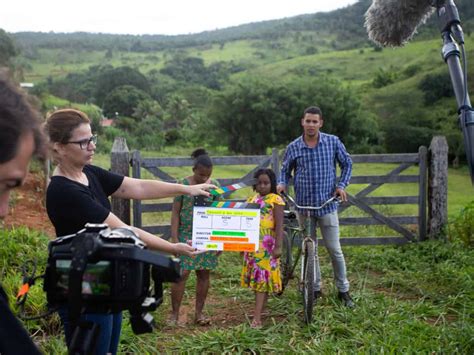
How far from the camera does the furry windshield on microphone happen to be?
2.47 meters

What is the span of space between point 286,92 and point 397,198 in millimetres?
26212

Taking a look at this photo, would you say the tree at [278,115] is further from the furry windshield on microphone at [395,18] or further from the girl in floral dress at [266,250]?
the furry windshield on microphone at [395,18]

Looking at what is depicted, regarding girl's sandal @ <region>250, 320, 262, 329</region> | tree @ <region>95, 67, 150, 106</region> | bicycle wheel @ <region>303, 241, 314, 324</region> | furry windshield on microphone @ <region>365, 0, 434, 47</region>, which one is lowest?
girl's sandal @ <region>250, 320, 262, 329</region>

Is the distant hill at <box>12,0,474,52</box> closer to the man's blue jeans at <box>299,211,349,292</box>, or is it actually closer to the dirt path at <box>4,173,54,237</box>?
the dirt path at <box>4,173,54,237</box>

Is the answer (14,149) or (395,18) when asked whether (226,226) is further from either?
(14,149)

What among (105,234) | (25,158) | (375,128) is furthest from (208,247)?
(375,128)

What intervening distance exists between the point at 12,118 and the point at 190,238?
12.0 ft

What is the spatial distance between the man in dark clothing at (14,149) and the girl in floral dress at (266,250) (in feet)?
11.9

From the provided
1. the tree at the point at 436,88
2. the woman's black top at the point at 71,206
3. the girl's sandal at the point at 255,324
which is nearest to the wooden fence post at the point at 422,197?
the girl's sandal at the point at 255,324

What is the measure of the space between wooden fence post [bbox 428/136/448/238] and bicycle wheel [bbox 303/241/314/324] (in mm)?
3470

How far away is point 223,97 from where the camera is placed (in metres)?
33.1

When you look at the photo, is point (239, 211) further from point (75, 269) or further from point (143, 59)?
point (143, 59)

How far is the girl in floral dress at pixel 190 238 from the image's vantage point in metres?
4.61

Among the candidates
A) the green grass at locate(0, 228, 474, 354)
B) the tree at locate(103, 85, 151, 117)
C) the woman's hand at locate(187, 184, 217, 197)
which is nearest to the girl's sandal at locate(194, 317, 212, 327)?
the green grass at locate(0, 228, 474, 354)
